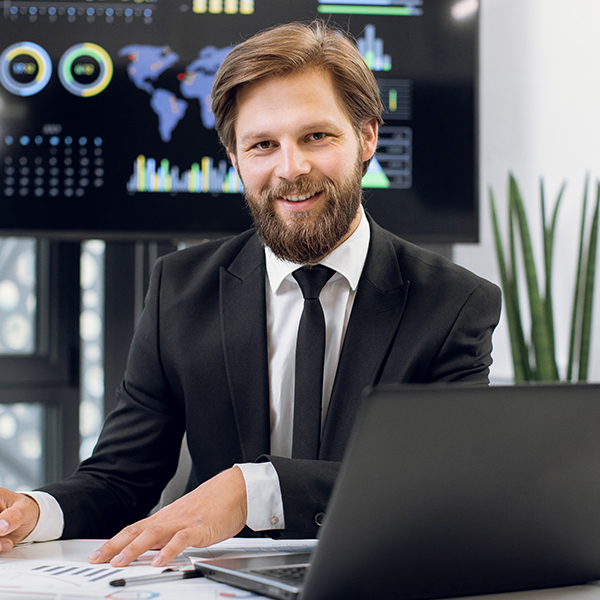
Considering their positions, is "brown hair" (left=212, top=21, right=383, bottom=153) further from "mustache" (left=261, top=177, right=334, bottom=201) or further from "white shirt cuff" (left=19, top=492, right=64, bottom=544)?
"white shirt cuff" (left=19, top=492, right=64, bottom=544)

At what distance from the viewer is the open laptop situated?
59 cm

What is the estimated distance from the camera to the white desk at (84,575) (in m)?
0.72

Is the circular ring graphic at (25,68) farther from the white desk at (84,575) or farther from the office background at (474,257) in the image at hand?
Result: the white desk at (84,575)

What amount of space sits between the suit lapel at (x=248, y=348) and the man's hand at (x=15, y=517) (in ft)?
1.44

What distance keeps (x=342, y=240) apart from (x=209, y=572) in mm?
832

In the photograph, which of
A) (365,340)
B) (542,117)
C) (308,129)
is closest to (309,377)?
(365,340)

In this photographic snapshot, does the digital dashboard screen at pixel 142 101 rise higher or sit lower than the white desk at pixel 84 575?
higher

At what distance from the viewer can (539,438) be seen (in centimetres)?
65

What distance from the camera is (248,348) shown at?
140cm

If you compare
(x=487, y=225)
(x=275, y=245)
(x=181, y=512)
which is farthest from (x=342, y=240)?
(x=487, y=225)

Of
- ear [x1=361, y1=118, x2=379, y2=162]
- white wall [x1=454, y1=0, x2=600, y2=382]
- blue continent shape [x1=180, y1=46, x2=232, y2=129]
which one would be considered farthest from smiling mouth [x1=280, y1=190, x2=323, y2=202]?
white wall [x1=454, y1=0, x2=600, y2=382]

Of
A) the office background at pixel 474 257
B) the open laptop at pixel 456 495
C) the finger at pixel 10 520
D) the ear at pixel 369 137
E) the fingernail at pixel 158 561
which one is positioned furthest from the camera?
the office background at pixel 474 257

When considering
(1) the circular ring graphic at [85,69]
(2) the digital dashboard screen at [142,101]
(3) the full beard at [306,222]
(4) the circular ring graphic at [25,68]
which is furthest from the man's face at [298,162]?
(4) the circular ring graphic at [25,68]

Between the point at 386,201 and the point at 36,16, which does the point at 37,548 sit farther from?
the point at 36,16
